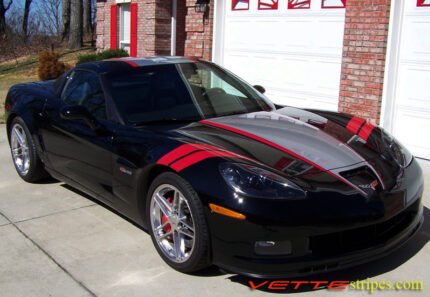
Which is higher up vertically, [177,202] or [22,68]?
[177,202]

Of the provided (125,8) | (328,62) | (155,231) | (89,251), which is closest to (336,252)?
(155,231)

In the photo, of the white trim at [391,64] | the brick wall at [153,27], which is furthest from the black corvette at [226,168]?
the brick wall at [153,27]

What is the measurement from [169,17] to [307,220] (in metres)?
11.6

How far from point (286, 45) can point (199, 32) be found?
2.56 metres

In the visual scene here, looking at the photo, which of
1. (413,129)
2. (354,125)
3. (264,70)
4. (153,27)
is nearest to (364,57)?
(413,129)

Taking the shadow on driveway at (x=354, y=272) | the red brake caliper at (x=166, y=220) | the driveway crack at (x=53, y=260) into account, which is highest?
the red brake caliper at (x=166, y=220)

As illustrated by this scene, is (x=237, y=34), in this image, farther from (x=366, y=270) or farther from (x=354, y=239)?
(x=354, y=239)

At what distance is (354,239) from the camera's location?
3.32m

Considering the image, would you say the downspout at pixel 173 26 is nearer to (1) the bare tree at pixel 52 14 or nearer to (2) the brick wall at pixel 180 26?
(2) the brick wall at pixel 180 26

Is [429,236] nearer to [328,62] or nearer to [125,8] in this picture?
[328,62]

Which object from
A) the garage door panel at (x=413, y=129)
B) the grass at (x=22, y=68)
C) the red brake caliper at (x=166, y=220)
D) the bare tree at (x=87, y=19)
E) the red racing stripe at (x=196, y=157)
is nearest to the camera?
the red racing stripe at (x=196, y=157)

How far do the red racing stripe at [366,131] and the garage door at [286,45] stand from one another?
3905mm

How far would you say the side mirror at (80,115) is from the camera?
436 centimetres

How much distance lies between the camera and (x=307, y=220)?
3.14 m
